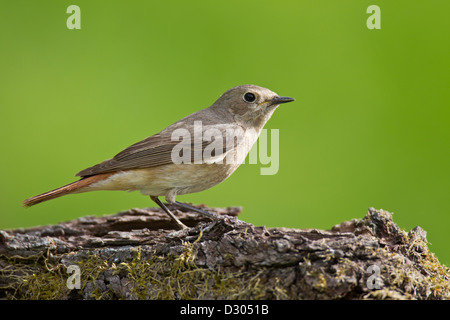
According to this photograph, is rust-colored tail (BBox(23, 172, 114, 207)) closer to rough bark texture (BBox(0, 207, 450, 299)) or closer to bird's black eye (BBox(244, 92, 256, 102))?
rough bark texture (BBox(0, 207, 450, 299))

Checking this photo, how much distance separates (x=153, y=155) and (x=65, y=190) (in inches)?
36.3

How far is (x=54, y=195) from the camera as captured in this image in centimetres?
468

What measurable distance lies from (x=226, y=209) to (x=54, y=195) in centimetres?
186

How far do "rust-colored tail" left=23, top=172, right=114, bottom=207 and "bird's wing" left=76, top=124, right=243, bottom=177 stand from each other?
0.06m

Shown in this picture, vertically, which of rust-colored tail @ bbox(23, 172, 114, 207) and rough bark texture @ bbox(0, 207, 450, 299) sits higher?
rust-colored tail @ bbox(23, 172, 114, 207)

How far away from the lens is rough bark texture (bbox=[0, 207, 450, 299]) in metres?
3.16

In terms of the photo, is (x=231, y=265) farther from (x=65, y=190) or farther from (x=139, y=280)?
(x=65, y=190)

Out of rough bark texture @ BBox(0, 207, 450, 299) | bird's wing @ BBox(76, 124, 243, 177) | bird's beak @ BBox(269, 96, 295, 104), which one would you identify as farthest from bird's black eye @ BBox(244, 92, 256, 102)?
rough bark texture @ BBox(0, 207, 450, 299)

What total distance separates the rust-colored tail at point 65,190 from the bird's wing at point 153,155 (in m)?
0.06

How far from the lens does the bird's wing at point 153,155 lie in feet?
16.0

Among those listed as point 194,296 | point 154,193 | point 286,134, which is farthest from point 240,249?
point 286,134

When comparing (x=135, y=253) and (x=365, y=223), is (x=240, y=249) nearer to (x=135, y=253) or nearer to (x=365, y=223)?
(x=135, y=253)

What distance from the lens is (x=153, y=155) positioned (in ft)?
16.1

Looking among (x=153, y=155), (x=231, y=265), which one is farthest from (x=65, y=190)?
(x=231, y=265)
